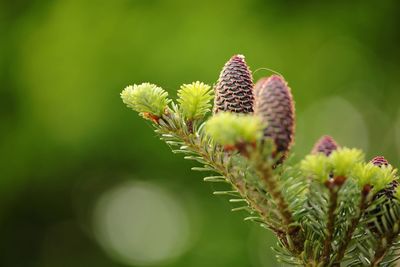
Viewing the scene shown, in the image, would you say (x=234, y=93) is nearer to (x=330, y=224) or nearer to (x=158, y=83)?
(x=330, y=224)

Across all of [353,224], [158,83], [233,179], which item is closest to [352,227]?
[353,224]

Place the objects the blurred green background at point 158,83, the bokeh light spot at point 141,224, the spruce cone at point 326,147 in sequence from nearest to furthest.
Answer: the spruce cone at point 326,147, the blurred green background at point 158,83, the bokeh light spot at point 141,224

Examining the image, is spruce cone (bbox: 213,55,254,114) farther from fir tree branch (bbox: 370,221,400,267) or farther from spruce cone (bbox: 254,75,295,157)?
fir tree branch (bbox: 370,221,400,267)

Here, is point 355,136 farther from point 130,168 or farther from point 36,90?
point 36,90

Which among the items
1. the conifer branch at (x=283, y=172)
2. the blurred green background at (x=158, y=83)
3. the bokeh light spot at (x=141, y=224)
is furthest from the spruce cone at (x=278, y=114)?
the bokeh light spot at (x=141, y=224)

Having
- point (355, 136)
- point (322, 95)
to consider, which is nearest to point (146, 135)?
point (322, 95)

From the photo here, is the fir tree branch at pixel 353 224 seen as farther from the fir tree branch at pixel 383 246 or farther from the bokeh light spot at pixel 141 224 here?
the bokeh light spot at pixel 141 224

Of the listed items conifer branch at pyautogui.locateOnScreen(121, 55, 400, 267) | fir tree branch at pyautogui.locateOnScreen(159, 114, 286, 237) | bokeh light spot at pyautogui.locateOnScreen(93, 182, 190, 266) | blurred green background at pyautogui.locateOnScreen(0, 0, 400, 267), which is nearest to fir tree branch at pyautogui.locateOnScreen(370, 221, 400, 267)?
conifer branch at pyautogui.locateOnScreen(121, 55, 400, 267)
